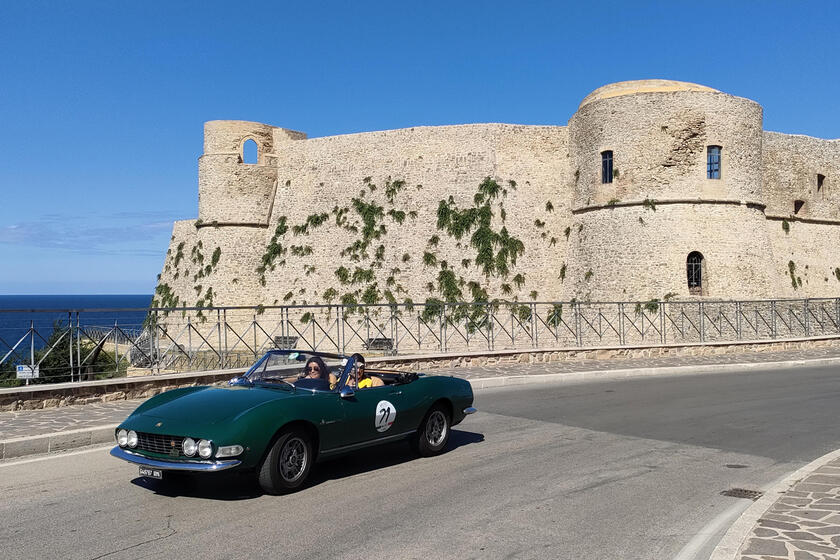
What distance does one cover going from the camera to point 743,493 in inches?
262

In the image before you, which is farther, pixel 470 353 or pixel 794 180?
pixel 794 180

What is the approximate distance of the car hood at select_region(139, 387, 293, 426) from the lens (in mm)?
6406

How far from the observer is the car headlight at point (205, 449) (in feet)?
19.8

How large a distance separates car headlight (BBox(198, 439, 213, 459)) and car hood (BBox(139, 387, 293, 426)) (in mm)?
224

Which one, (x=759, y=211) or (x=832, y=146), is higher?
(x=832, y=146)

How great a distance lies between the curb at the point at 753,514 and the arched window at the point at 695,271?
70.6ft

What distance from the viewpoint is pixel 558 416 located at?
10.9 metres

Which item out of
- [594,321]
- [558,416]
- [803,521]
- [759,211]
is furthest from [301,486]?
[759,211]

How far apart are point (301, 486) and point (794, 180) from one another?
33.3 meters

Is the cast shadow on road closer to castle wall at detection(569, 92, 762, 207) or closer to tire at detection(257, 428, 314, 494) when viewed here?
tire at detection(257, 428, 314, 494)

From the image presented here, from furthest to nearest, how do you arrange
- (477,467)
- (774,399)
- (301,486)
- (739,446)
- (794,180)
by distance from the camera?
(794,180) → (774,399) → (739,446) → (477,467) → (301,486)

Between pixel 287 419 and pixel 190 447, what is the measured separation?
2.85 ft

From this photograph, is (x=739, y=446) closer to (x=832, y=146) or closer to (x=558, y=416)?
(x=558, y=416)

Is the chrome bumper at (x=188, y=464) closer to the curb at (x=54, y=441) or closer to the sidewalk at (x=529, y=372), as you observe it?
the curb at (x=54, y=441)
